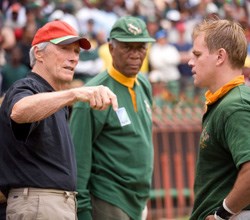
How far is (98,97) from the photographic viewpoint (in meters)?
4.89

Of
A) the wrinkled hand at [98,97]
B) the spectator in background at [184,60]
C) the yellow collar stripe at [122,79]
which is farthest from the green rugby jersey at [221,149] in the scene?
the spectator in background at [184,60]

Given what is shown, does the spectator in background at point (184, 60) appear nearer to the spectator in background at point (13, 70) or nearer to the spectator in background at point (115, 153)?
the spectator in background at point (13, 70)

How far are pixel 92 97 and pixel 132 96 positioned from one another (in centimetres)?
216

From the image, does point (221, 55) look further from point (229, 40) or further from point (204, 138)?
point (204, 138)

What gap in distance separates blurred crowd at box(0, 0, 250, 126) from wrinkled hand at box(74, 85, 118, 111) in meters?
6.77

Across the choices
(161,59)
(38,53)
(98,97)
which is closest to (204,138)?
(98,97)

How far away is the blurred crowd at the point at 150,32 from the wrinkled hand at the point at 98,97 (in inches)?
267

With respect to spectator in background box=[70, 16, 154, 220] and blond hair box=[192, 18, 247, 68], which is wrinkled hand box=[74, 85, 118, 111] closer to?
blond hair box=[192, 18, 247, 68]

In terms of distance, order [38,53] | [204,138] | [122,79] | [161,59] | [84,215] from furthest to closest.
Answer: [161,59] → [122,79] → [84,215] → [38,53] → [204,138]

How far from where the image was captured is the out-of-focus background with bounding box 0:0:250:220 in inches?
503

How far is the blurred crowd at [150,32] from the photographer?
13938 mm

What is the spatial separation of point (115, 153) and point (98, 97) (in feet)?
6.26

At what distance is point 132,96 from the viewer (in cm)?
705

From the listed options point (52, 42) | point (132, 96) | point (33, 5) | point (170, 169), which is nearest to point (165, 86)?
point (170, 169)
